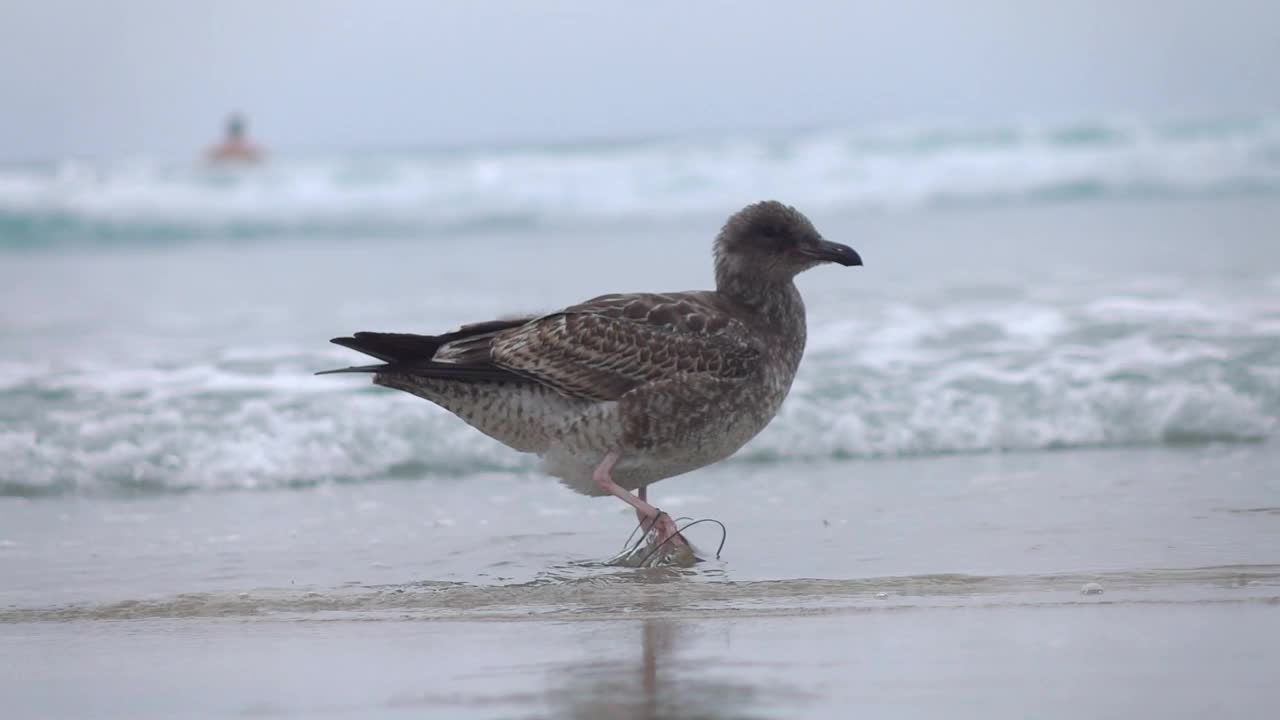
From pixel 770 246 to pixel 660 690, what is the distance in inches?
103

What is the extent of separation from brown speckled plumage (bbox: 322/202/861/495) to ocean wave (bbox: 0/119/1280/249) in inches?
668

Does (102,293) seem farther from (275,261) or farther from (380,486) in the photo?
(380,486)

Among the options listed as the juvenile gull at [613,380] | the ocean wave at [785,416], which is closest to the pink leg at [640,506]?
the juvenile gull at [613,380]

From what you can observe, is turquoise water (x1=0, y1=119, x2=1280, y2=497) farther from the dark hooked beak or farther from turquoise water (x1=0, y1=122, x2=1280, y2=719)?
the dark hooked beak

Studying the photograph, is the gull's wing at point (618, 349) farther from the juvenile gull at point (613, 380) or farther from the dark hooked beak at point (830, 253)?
the dark hooked beak at point (830, 253)

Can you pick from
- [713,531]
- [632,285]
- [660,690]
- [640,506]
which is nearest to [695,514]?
[713,531]

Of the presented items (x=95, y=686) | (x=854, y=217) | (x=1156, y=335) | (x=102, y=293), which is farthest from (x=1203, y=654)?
(x=854, y=217)

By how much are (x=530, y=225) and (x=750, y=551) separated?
706 inches

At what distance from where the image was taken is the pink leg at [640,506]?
18.3 feet

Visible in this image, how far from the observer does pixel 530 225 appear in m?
23.3

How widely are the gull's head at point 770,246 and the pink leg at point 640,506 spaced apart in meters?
0.87

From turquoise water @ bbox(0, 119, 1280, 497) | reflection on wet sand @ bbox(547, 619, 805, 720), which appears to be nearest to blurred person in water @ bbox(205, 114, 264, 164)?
turquoise water @ bbox(0, 119, 1280, 497)

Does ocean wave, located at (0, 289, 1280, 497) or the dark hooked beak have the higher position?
the dark hooked beak

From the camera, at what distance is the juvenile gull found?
570 centimetres
